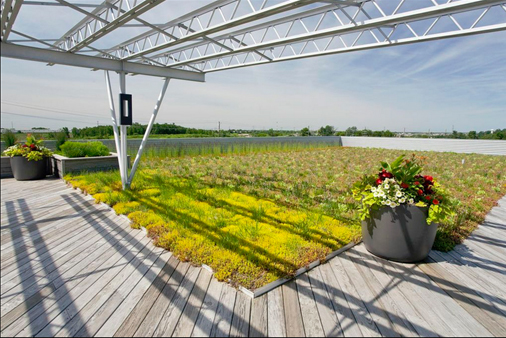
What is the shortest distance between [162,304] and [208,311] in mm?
359

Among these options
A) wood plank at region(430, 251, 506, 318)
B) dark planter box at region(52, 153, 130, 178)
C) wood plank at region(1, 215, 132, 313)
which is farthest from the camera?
dark planter box at region(52, 153, 130, 178)

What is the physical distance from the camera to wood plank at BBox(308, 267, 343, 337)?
5.59ft

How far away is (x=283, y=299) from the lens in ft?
6.64

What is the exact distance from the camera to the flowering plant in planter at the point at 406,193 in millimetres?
2479

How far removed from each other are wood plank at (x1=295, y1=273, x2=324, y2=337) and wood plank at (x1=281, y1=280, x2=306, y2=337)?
0.09ft

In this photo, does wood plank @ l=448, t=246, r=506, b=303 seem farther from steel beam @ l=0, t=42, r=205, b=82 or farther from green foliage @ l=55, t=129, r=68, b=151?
green foliage @ l=55, t=129, r=68, b=151

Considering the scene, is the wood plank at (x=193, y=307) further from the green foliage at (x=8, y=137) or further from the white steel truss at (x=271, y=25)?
the white steel truss at (x=271, y=25)

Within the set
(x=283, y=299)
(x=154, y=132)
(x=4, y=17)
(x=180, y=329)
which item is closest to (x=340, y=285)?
(x=283, y=299)

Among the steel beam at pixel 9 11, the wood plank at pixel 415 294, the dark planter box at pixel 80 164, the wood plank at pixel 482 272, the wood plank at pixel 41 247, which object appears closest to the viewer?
the wood plank at pixel 415 294

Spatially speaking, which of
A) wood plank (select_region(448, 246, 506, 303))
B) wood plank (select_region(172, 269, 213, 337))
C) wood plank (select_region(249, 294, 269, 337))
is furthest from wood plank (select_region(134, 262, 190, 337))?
wood plank (select_region(448, 246, 506, 303))

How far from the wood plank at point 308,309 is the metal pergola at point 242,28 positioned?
3.03 metres

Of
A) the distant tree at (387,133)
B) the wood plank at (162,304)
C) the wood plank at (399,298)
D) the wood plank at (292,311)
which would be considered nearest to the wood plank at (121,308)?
the wood plank at (162,304)

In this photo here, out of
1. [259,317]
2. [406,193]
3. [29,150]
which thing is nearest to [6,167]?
[29,150]

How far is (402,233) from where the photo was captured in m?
2.58
